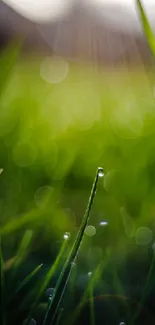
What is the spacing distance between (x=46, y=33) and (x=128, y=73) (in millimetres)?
2035

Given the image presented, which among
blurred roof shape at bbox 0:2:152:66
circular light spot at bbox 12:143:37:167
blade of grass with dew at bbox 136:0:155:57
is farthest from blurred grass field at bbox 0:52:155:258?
blurred roof shape at bbox 0:2:152:66

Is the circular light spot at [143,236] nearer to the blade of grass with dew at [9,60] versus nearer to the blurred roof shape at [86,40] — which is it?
the blade of grass with dew at [9,60]

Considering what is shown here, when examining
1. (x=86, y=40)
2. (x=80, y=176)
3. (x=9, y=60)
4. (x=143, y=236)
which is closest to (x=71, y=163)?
(x=80, y=176)

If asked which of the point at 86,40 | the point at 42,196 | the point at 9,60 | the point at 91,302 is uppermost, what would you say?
the point at 86,40

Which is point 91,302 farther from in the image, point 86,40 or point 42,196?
point 86,40

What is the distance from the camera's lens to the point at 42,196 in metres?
0.70

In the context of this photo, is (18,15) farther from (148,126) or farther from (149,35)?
(149,35)

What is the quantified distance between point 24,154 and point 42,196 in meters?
0.20

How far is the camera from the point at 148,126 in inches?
46.0

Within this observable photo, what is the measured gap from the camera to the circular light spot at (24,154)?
0.85m

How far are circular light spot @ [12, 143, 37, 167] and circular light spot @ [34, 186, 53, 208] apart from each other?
0.09m

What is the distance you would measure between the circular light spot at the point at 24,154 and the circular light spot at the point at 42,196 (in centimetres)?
9

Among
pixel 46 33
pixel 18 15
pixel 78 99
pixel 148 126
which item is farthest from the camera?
pixel 18 15

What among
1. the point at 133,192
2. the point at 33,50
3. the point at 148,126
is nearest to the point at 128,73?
the point at 33,50
